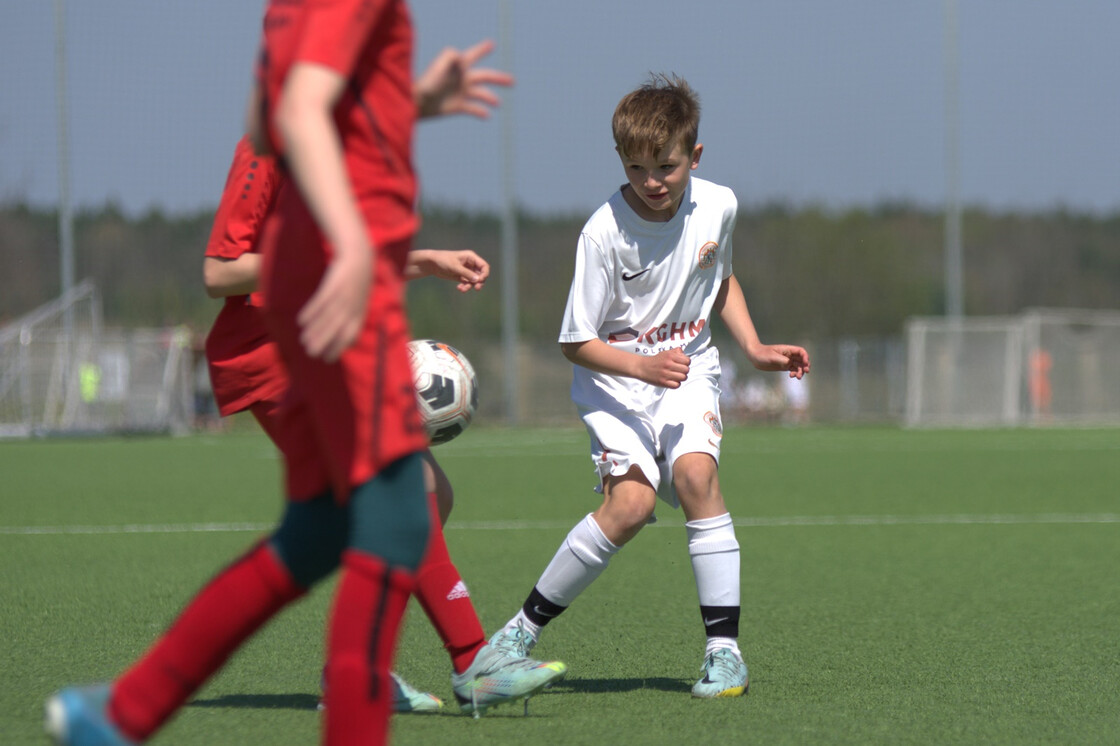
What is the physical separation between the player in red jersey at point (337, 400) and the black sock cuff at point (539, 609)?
174cm

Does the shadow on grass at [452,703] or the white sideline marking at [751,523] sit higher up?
the shadow on grass at [452,703]

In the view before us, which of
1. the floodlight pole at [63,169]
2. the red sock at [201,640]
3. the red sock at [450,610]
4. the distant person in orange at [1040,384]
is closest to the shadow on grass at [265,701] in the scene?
the red sock at [450,610]

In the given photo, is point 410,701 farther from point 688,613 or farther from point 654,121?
point 688,613

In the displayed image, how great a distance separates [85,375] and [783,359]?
62.6 ft

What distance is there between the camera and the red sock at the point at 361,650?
1902mm

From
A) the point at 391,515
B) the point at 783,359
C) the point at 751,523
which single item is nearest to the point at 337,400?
the point at 391,515

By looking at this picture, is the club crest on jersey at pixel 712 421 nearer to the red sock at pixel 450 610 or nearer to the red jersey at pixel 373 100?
the red sock at pixel 450 610

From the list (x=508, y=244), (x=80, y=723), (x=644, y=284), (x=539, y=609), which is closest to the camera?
(x=80, y=723)

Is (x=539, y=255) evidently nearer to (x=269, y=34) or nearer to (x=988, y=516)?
(x=988, y=516)

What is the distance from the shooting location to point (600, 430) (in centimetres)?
378

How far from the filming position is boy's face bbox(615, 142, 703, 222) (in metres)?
3.70

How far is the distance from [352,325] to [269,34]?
576 millimetres

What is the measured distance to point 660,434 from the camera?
378cm

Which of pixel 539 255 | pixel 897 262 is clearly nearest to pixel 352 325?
pixel 539 255
